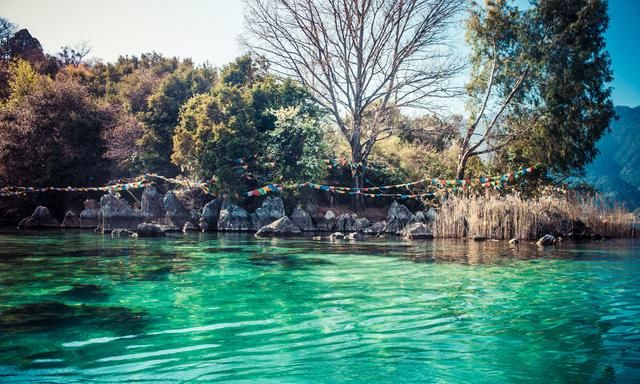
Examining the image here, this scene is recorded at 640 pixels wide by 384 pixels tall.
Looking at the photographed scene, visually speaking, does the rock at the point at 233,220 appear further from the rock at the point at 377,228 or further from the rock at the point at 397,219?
the rock at the point at 397,219

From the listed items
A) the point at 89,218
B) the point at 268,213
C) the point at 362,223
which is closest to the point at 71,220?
the point at 89,218

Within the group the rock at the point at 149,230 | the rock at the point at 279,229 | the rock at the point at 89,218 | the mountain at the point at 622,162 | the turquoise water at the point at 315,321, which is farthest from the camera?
the mountain at the point at 622,162

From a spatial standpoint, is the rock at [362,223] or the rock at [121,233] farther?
the rock at [362,223]

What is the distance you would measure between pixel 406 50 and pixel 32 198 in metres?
20.6

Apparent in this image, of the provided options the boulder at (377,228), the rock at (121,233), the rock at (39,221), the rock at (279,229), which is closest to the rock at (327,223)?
the boulder at (377,228)

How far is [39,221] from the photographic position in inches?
859

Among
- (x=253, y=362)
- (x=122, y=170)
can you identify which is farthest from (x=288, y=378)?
(x=122, y=170)

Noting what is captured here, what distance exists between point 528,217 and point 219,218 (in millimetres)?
12388

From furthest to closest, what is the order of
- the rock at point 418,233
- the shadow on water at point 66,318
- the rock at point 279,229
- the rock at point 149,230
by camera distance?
the rock at point 279,229
the rock at point 418,233
the rock at point 149,230
the shadow on water at point 66,318

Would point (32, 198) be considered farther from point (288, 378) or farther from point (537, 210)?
point (288, 378)

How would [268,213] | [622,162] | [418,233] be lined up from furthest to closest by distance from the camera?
[622,162], [268,213], [418,233]

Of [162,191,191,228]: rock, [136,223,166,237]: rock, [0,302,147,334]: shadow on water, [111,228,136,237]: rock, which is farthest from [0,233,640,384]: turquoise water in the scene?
[162,191,191,228]: rock

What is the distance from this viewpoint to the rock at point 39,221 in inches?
843

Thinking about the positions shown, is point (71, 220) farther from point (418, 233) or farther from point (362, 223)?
point (418, 233)
